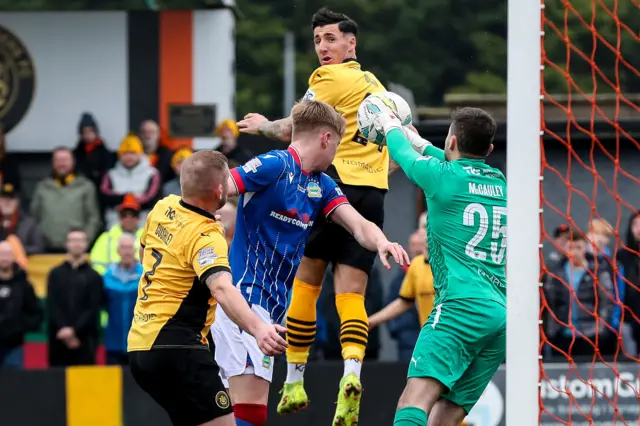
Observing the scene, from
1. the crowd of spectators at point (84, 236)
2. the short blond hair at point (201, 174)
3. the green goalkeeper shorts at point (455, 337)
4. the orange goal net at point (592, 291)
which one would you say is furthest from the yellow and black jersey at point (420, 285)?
the short blond hair at point (201, 174)

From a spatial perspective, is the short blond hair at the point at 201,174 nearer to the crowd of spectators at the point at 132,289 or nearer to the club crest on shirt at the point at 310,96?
the club crest on shirt at the point at 310,96

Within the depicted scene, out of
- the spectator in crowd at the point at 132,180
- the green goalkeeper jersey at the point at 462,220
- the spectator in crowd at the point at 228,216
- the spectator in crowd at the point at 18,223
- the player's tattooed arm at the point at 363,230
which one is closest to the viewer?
the green goalkeeper jersey at the point at 462,220

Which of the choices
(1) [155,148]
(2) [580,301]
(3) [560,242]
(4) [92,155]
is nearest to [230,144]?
(1) [155,148]

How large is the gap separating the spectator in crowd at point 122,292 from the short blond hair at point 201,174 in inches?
237

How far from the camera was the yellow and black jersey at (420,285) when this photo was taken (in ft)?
37.0

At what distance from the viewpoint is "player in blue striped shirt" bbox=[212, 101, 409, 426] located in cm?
778

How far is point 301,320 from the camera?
838cm

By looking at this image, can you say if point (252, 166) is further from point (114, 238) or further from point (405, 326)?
point (114, 238)

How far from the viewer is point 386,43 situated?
32.3m

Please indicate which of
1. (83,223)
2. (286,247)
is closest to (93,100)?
(83,223)

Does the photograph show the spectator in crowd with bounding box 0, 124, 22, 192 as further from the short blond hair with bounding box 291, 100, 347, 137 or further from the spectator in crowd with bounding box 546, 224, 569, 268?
the short blond hair with bounding box 291, 100, 347, 137

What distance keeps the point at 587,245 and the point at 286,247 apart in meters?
5.88

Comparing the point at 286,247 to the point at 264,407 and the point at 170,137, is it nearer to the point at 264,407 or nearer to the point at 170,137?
the point at 264,407

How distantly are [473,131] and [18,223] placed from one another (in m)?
8.44
